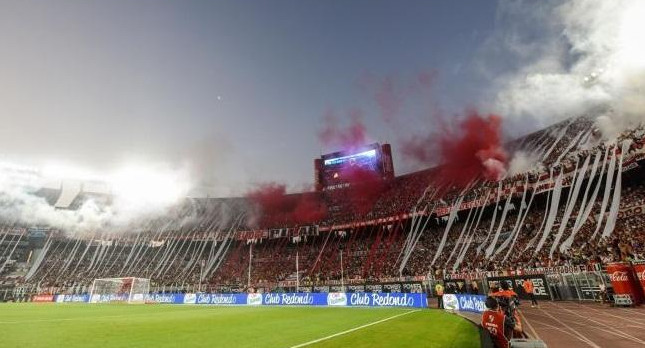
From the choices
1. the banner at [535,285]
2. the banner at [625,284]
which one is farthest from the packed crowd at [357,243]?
the banner at [625,284]

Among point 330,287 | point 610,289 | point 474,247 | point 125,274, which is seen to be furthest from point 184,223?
point 610,289

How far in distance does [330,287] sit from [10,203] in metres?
72.4

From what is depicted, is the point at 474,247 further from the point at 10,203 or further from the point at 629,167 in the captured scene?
the point at 10,203

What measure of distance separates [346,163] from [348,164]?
517 mm

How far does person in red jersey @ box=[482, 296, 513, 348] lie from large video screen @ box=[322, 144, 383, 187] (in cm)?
5585

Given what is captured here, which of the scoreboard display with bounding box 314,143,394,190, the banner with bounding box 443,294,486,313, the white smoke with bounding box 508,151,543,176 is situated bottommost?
the banner with bounding box 443,294,486,313

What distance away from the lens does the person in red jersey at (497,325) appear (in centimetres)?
673

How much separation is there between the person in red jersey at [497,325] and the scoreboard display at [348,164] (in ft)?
183

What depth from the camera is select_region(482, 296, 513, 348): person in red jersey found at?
22.1 ft

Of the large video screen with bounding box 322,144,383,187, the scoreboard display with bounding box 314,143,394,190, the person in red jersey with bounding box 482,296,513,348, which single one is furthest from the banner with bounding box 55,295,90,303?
the person in red jersey with bounding box 482,296,513,348

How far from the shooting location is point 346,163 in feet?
217

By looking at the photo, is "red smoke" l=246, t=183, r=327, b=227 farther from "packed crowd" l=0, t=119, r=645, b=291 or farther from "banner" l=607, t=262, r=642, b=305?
"banner" l=607, t=262, r=642, b=305

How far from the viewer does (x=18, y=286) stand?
57.9 meters

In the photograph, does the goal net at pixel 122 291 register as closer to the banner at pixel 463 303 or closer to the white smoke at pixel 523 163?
the banner at pixel 463 303
